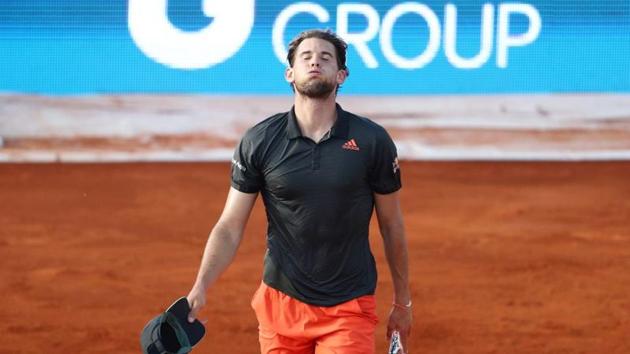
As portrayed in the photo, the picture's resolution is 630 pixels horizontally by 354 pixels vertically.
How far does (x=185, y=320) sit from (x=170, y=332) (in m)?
0.08

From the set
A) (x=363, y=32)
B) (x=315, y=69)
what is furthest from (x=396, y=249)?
(x=363, y=32)

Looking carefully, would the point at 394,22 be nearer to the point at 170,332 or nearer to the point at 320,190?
the point at 320,190

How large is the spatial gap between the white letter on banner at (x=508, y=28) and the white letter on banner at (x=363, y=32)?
150cm

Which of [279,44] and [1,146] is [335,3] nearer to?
[279,44]

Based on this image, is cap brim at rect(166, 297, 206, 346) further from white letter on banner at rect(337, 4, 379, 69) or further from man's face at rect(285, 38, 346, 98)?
white letter on banner at rect(337, 4, 379, 69)

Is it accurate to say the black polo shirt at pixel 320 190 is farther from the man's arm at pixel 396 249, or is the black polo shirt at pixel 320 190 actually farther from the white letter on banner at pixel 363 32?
the white letter on banner at pixel 363 32

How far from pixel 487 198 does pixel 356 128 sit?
757 centimetres

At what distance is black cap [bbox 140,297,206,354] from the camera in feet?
15.4

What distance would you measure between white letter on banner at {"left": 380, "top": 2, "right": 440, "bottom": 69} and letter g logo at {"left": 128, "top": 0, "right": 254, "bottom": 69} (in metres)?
1.60

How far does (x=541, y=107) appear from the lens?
47.2 ft

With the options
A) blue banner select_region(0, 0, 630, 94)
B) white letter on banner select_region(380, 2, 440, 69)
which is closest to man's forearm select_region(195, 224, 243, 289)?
blue banner select_region(0, 0, 630, 94)

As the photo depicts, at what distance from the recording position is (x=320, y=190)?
481 cm

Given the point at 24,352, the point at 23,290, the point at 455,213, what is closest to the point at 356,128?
the point at 24,352

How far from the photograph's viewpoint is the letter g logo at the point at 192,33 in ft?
45.9
